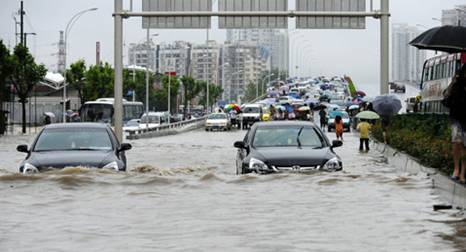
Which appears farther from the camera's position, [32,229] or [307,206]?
[307,206]

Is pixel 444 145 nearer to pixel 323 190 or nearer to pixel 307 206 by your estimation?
pixel 323 190

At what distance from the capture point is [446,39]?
20.3 metres

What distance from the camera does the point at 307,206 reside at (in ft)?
49.1

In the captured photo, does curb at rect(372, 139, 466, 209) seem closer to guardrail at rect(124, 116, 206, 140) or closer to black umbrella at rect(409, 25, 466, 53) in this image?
black umbrella at rect(409, 25, 466, 53)

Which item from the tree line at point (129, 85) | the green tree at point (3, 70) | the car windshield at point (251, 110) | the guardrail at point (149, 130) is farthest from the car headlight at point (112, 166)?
the tree line at point (129, 85)

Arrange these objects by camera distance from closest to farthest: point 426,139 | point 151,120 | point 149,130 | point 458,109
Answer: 1. point 458,109
2. point 426,139
3. point 149,130
4. point 151,120

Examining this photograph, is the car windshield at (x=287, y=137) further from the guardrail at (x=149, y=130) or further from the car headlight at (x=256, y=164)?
the guardrail at (x=149, y=130)

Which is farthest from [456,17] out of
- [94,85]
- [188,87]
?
[188,87]

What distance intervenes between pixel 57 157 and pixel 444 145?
694 cm

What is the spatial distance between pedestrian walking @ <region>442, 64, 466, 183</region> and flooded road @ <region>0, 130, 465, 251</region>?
0.82 meters

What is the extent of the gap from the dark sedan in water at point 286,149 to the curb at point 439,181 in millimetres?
1780

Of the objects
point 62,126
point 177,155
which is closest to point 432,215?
point 62,126

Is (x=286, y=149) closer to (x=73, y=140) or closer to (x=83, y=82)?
(x=73, y=140)

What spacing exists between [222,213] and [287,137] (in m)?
5.74
